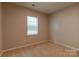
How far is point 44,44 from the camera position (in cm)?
229

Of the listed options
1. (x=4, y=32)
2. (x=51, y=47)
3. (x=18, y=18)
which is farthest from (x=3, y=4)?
(x=51, y=47)

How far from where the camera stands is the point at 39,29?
2.32 m

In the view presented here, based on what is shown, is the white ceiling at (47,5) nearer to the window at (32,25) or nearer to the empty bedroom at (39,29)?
the empty bedroom at (39,29)

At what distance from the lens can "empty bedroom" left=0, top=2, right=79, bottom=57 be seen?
216cm

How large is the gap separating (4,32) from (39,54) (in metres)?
0.87

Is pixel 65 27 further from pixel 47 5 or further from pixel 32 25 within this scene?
pixel 32 25

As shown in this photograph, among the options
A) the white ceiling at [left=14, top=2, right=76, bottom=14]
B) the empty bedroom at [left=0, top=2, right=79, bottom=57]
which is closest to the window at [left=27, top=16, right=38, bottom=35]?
the empty bedroom at [left=0, top=2, right=79, bottom=57]

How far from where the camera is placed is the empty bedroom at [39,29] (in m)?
2.16

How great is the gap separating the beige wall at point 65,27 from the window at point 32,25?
0.34 meters

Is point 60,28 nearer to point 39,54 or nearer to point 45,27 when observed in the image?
point 45,27

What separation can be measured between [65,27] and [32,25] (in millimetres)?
723

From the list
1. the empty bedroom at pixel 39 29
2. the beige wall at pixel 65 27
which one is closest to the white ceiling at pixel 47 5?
the empty bedroom at pixel 39 29

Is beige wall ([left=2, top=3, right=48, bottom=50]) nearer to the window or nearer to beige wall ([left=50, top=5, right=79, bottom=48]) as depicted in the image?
the window

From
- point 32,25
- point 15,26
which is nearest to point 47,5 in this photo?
point 32,25
